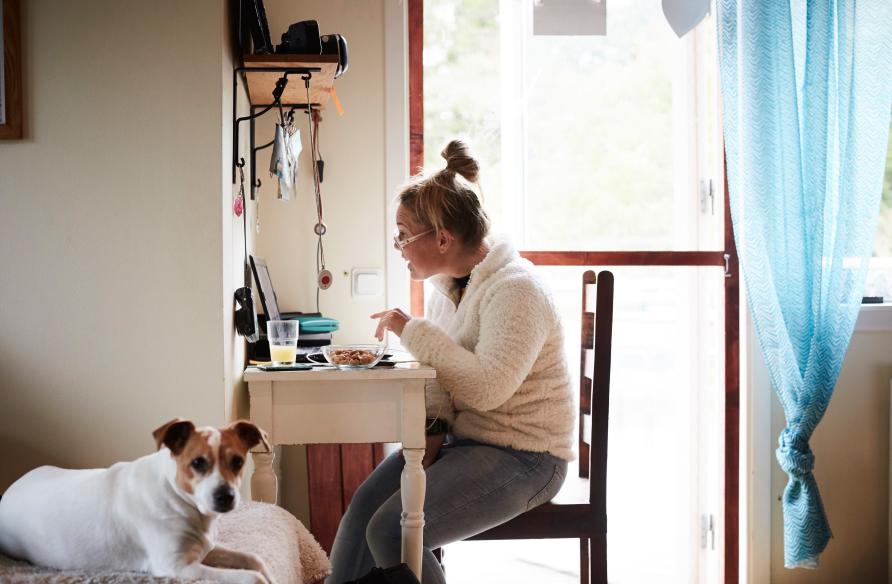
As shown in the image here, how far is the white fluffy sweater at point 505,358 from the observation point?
1627 mm

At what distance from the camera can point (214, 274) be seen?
1521 millimetres

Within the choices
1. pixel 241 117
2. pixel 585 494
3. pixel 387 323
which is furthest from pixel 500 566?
pixel 241 117

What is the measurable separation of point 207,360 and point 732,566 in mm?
1805

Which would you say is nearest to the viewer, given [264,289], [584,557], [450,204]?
[450,204]

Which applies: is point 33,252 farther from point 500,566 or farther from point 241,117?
point 500,566

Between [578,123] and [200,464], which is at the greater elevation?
[578,123]

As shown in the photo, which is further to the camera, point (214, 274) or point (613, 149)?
point (613, 149)

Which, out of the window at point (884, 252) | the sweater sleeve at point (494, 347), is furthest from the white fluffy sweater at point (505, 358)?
the window at point (884, 252)

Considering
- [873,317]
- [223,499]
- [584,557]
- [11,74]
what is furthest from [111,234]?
[873,317]

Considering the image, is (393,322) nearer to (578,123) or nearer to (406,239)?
(406,239)

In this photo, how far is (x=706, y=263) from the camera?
2.41 meters

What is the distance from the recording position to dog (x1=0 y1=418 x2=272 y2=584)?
3.38 ft

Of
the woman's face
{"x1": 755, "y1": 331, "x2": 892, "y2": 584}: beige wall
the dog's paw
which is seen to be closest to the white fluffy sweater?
the woman's face

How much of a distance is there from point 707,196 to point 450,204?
1022mm
